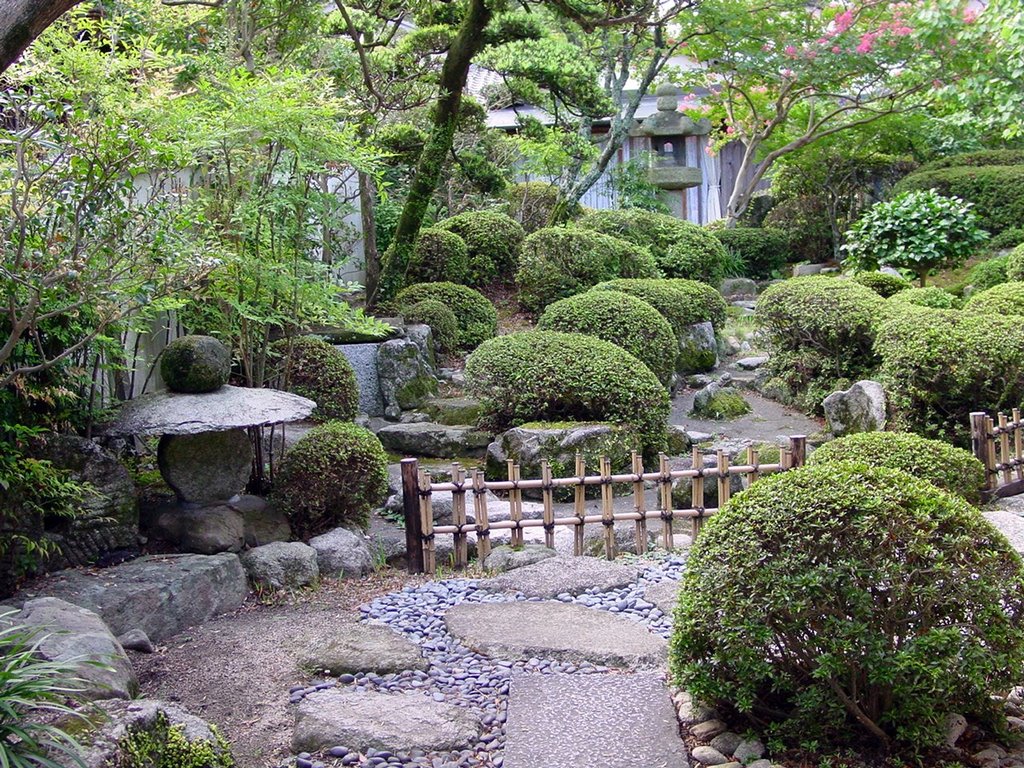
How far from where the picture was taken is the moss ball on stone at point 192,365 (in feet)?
19.3

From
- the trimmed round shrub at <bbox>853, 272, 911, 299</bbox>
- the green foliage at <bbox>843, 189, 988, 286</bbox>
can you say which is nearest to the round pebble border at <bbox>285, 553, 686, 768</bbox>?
the trimmed round shrub at <bbox>853, 272, 911, 299</bbox>

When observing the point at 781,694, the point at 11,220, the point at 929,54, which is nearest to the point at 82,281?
the point at 11,220

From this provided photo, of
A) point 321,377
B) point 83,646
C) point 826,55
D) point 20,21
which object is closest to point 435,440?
point 321,377

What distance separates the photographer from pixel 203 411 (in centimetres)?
571

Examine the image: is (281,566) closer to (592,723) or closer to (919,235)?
(592,723)

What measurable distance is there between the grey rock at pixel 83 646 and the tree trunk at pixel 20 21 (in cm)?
187

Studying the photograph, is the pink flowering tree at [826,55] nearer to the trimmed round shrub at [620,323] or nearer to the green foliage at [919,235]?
the green foliage at [919,235]

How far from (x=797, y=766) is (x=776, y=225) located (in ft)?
55.8

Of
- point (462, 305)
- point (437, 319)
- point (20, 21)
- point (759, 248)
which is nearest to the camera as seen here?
point (20, 21)

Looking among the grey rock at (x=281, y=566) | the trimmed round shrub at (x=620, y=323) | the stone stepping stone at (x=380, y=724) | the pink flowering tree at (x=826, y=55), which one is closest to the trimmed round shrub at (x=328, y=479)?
the grey rock at (x=281, y=566)

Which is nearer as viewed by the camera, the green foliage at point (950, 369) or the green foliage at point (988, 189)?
the green foliage at point (950, 369)

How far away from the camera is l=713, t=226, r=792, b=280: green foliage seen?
18.0 meters

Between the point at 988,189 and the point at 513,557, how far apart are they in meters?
12.7

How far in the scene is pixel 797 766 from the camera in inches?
132
